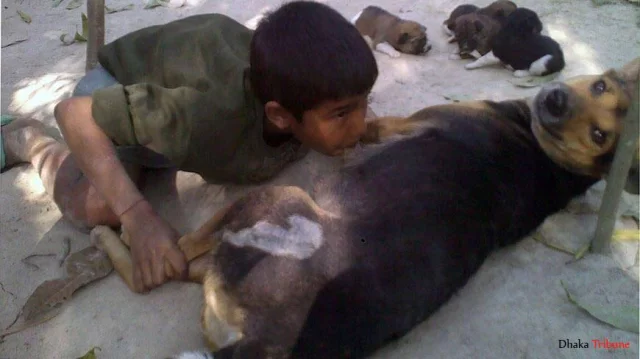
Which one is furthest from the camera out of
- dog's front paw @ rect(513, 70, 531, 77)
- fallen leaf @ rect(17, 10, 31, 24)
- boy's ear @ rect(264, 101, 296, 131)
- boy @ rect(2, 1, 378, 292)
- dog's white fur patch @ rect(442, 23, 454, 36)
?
fallen leaf @ rect(17, 10, 31, 24)

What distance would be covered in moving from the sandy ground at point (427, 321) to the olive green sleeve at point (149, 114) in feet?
1.85

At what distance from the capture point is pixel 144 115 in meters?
2.10

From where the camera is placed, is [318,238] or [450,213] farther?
[450,213]

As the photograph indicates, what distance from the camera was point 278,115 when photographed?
2.22 meters

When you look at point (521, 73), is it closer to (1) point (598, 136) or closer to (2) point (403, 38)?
(2) point (403, 38)

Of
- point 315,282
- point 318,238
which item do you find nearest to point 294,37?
point 318,238

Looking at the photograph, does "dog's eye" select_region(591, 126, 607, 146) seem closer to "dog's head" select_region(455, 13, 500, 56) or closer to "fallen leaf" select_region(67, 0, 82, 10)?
"dog's head" select_region(455, 13, 500, 56)

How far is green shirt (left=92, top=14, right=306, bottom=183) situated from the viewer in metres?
2.12

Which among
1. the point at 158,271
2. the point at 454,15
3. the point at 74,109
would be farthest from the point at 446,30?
the point at 158,271

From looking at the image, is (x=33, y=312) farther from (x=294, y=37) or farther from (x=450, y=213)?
(x=450, y=213)

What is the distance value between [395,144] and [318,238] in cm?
66

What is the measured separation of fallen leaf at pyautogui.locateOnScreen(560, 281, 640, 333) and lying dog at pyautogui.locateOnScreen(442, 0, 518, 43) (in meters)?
2.51

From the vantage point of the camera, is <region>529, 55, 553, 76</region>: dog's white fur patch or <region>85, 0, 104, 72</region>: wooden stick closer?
<region>85, 0, 104, 72</region>: wooden stick

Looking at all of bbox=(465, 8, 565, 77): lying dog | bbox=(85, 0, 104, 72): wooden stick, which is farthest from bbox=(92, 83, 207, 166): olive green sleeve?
bbox=(465, 8, 565, 77): lying dog
